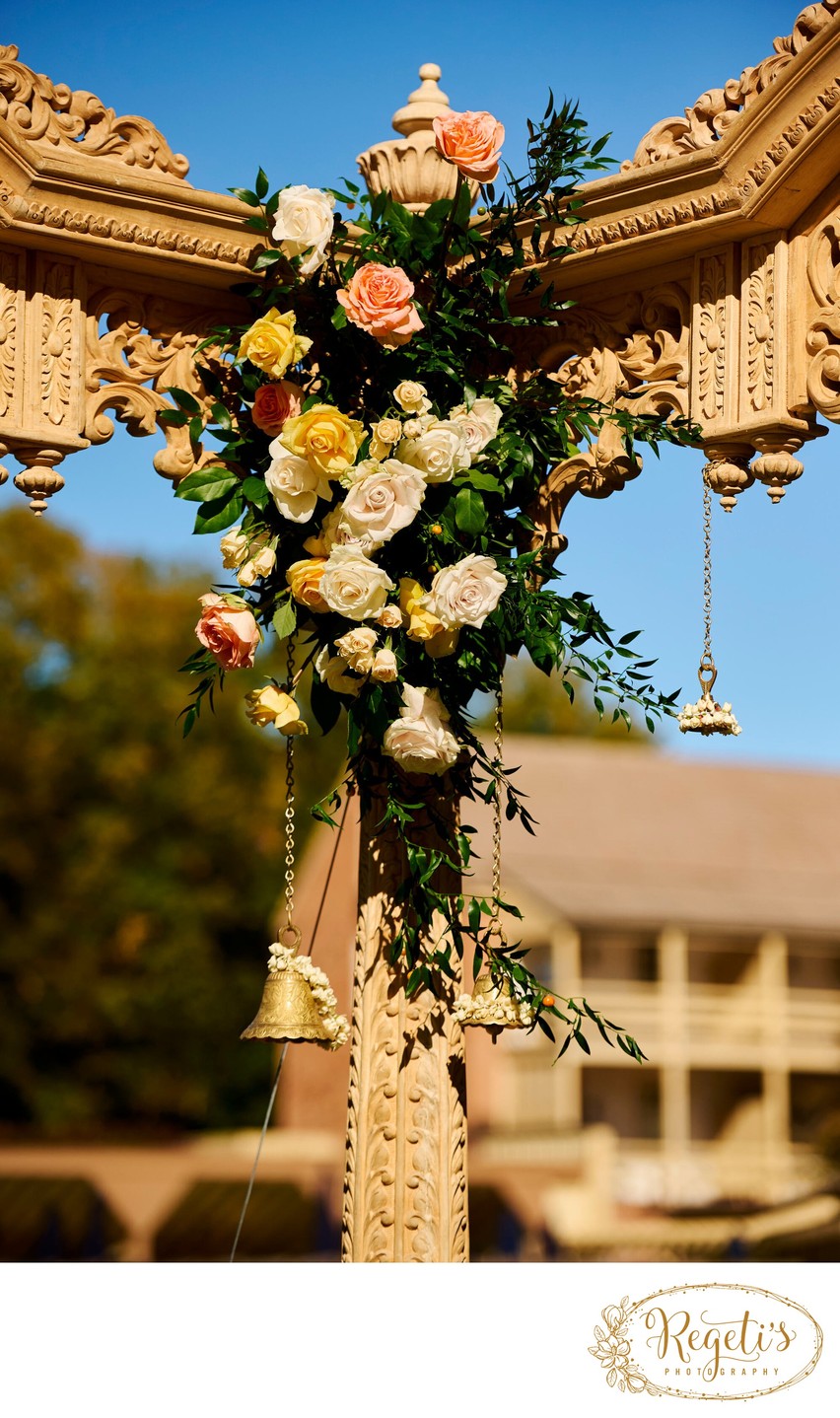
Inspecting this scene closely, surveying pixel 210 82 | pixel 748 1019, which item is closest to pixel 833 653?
pixel 748 1019

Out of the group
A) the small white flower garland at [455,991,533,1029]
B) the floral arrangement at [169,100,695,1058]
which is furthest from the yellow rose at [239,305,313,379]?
the small white flower garland at [455,991,533,1029]

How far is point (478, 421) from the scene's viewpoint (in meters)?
2.61

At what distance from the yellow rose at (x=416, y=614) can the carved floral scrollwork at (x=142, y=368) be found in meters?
0.40

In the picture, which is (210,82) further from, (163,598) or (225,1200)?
(163,598)

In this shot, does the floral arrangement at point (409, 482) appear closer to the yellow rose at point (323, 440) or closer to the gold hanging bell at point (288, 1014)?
the yellow rose at point (323, 440)

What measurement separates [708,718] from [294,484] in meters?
0.69

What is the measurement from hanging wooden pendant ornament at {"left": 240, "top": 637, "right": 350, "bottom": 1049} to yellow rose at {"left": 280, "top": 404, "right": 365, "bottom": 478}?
282 mm

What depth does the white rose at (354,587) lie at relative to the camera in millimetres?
2504

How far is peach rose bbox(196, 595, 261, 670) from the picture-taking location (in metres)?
2.57

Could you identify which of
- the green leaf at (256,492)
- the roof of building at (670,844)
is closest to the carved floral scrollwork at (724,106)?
the green leaf at (256,492)

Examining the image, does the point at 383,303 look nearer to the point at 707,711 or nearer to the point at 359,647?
the point at 359,647
